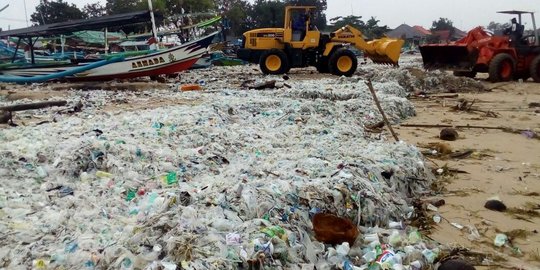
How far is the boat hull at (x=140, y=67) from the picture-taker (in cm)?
1294

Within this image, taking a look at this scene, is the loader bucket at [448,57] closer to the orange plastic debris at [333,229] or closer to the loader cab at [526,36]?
the loader cab at [526,36]

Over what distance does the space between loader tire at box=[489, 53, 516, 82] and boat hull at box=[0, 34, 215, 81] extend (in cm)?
837

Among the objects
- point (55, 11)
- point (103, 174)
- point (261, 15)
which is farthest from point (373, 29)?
point (103, 174)

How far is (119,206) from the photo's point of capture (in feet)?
11.7

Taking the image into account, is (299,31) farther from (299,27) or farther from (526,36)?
(526,36)

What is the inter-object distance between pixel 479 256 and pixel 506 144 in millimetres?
3785

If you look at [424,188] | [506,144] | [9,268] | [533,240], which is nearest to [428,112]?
[506,144]

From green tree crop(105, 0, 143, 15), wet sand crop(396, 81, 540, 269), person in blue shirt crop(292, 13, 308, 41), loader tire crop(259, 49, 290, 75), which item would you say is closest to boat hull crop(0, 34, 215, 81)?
loader tire crop(259, 49, 290, 75)

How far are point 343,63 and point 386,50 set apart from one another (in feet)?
5.60

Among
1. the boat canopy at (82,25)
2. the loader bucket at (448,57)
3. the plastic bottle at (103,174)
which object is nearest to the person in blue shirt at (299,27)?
the loader bucket at (448,57)

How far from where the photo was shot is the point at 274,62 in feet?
52.1

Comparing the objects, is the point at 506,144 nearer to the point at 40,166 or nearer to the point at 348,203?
the point at 348,203

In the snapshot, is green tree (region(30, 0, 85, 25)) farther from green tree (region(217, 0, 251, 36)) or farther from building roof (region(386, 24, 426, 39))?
building roof (region(386, 24, 426, 39))

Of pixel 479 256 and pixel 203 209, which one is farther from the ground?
pixel 203 209
